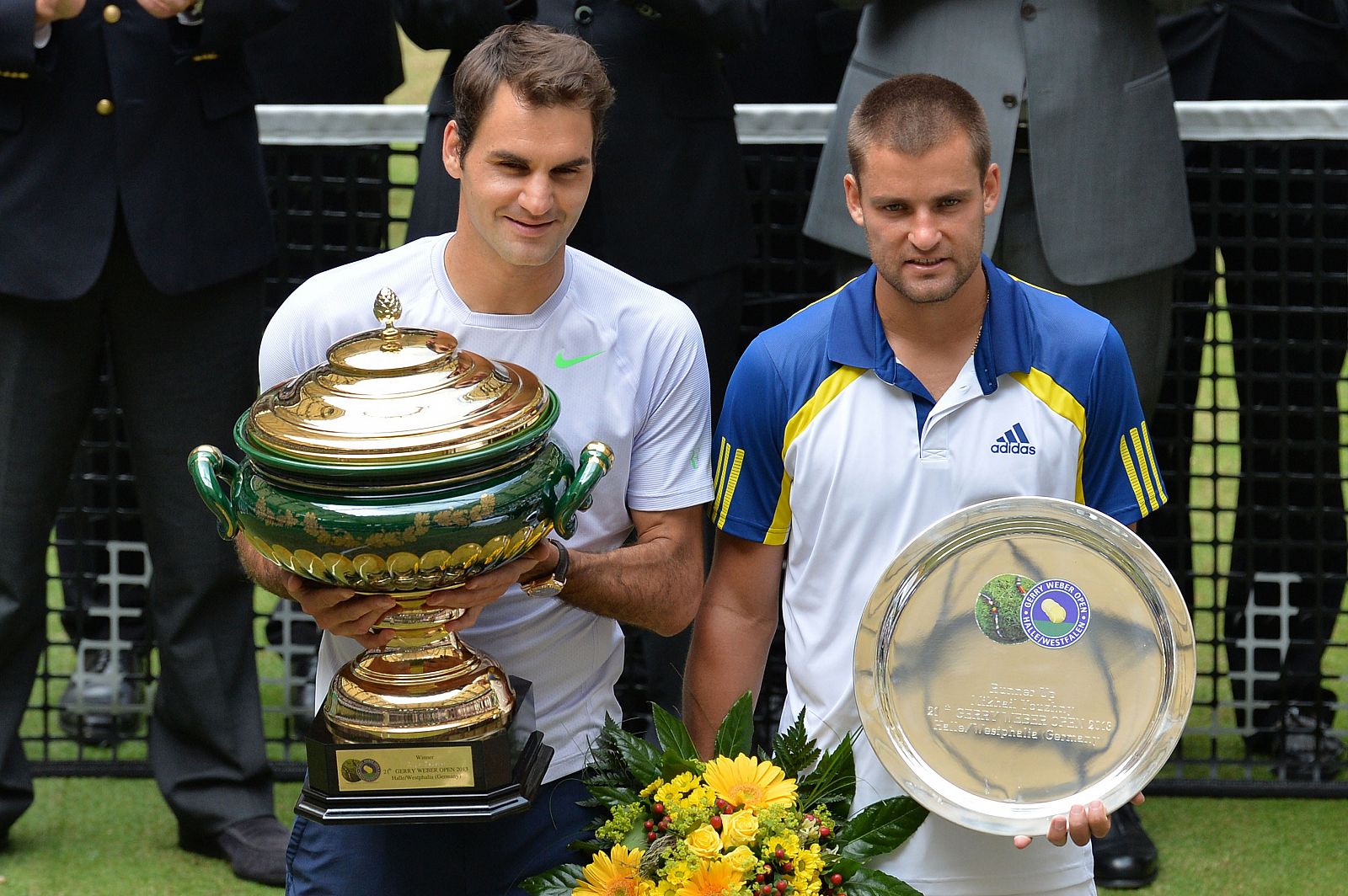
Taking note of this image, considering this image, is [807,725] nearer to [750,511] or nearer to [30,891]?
[750,511]

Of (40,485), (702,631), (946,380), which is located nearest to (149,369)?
(40,485)

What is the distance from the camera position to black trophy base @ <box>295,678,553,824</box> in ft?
6.98

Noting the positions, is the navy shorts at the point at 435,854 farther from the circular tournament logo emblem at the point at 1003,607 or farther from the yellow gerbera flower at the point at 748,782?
the circular tournament logo emblem at the point at 1003,607

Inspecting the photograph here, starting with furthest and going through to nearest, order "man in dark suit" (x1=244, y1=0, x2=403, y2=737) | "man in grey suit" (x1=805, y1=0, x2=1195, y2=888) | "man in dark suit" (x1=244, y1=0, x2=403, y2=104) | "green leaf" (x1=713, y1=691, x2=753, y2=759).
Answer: "man in dark suit" (x1=244, y1=0, x2=403, y2=104), "man in dark suit" (x1=244, y1=0, x2=403, y2=737), "man in grey suit" (x1=805, y1=0, x2=1195, y2=888), "green leaf" (x1=713, y1=691, x2=753, y2=759)

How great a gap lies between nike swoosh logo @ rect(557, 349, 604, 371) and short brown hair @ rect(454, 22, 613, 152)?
28 cm

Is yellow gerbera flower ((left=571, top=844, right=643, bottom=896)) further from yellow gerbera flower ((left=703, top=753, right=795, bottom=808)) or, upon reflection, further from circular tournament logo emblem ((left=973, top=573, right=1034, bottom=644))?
circular tournament logo emblem ((left=973, top=573, right=1034, bottom=644))

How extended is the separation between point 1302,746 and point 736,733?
6.53 ft

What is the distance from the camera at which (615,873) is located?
2.12 m

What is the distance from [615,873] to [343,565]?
480 mm

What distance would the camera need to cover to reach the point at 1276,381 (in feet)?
12.3

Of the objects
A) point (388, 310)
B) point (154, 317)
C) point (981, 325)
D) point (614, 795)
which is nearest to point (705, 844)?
point (614, 795)

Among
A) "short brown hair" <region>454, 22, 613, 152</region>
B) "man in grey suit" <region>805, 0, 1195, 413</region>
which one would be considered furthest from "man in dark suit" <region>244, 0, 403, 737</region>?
"short brown hair" <region>454, 22, 613, 152</region>

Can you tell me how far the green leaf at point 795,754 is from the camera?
2229mm

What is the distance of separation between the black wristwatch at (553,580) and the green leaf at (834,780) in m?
0.38
